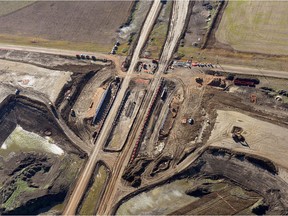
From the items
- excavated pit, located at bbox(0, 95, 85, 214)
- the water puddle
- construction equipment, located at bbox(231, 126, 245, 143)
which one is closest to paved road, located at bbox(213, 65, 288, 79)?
construction equipment, located at bbox(231, 126, 245, 143)

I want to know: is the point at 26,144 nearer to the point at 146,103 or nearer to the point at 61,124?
the point at 61,124

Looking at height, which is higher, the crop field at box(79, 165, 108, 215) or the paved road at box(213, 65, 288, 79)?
the paved road at box(213, 65, 288, 79)

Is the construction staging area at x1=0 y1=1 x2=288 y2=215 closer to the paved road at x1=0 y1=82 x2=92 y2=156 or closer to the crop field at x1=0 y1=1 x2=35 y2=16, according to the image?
the paved road at x1=0 y1=82 x2=92 y2=156

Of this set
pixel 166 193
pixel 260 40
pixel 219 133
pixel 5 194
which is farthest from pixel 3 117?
A: pixel 260 40

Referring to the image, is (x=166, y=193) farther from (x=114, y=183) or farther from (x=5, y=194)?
(x=5, y=194)

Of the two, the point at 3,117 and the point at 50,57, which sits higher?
→ the point at 50,57

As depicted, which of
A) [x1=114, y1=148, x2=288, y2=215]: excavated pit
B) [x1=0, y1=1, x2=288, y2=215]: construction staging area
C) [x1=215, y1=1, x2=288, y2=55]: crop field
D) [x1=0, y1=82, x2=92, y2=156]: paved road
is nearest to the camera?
[x1=114, y1=148, x2=288, y2=215]: excavated pit

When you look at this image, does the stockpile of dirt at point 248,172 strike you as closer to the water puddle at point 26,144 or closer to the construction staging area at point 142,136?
the construction staging area at point 142,136
